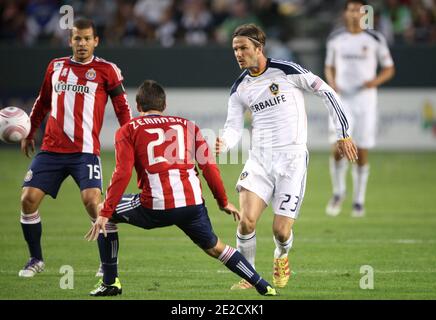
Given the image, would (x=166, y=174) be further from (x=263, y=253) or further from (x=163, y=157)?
(x=263, y=253)

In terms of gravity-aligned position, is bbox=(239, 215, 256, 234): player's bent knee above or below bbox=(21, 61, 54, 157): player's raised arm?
below

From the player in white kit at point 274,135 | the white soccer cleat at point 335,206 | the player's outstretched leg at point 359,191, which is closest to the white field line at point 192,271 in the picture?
the player in white kit at point 274,135

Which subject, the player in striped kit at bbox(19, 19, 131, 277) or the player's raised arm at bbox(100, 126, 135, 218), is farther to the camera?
the player in striped kit at bbox(19, 19, 131, 277)

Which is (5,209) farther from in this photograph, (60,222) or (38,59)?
(38,59)

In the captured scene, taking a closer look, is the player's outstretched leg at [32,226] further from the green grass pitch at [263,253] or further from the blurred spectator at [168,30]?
the blurred spectator at [168,30]

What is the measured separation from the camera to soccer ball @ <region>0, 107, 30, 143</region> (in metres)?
9.40

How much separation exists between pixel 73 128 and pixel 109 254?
1.70 meters

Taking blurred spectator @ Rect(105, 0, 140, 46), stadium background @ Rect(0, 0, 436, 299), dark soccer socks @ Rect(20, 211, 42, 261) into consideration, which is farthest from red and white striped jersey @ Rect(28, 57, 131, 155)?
blurred spectator @ Rect(105, 0, 140, 46)

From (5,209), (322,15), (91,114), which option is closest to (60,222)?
(5,209)

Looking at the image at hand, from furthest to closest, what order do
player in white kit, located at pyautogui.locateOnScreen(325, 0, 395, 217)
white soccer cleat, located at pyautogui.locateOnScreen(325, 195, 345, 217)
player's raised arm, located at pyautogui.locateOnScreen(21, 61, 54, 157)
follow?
player in white kit, located at pyautogui.locateOnScreen(325, 0, 395, 217)
white soccer cleat, located at pyautogui.locateOnScreen(325, 195, 345, 217)
player's raised arm, located at pyautogui.locateOnScreen(21, 61, 54, 157)

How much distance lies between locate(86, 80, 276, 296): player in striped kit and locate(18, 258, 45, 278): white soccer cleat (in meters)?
1.60

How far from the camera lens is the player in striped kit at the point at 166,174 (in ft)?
25.7

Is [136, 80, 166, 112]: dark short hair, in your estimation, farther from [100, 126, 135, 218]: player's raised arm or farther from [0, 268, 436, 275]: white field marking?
[0, 268, 436, 275]: white field marking
